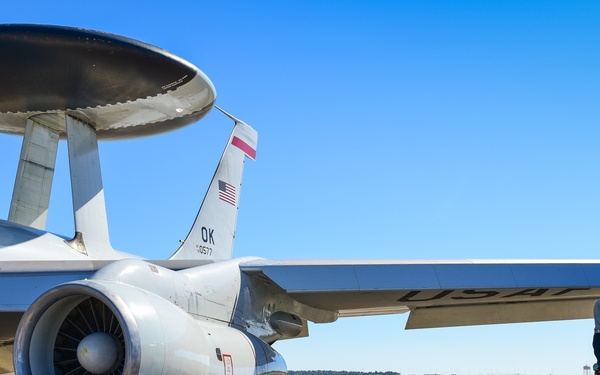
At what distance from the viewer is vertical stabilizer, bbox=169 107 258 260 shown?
47.2 ft

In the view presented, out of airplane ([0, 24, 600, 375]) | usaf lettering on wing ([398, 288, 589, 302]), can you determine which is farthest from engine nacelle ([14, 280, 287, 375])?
usaf lettering on wing ([398, 288, 589, 302])

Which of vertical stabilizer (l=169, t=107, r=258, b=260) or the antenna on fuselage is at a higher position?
the antenna on fuselage

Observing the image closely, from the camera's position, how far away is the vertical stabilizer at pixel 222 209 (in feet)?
47.2

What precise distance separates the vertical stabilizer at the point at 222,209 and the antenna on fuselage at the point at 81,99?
1.02 meters

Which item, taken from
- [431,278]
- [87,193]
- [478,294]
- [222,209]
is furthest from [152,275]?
[222,209]

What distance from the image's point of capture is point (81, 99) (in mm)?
14305

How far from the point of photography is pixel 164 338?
6.92 metres

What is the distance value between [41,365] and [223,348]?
5.72 ft

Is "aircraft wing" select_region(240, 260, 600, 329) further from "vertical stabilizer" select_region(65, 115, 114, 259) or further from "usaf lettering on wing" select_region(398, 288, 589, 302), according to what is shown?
"vertical stabilizer" select_region(65, 115, 114, 259)

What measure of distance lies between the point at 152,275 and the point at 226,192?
730 cm

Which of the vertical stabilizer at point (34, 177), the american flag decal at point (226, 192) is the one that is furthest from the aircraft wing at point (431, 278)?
the vertical stabilizer at point (34, 177)

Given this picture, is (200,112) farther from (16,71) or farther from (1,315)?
(1,315)

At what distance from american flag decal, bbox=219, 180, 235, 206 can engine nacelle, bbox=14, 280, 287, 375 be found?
7645 mm

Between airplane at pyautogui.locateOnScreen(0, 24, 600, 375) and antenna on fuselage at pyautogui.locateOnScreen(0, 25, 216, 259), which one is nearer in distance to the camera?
airplane at pyautogui.locateOnScreen(0, 24, 600, 375)
